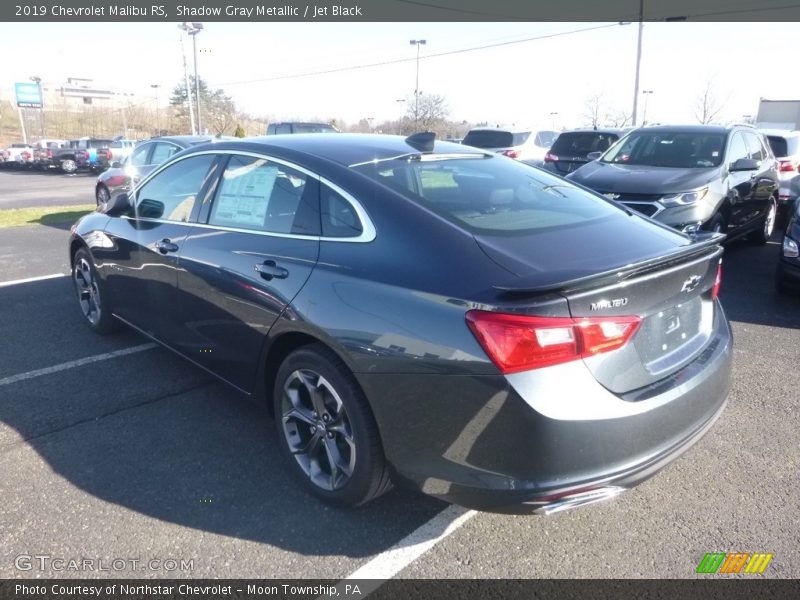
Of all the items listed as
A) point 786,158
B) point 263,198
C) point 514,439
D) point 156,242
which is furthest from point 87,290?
point 786,158

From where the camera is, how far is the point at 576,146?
1330 cm

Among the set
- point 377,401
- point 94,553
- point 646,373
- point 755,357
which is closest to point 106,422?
point 94,553

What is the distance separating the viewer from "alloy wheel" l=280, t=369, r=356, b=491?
112 inches

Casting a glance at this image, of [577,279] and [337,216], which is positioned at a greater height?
[337,216]

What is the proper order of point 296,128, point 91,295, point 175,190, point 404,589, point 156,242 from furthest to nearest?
point 296,128
point 91,295
point 175,190
point 156,242
point 404,589

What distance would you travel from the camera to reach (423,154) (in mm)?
3453

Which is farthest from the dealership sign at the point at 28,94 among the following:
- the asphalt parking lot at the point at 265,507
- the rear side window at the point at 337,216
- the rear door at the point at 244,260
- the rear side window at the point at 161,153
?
the rear side window at the point at 337,216

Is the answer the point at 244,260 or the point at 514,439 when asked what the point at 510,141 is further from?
the point at 514,439

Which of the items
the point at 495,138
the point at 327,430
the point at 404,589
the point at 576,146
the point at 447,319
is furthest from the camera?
the point at 495,138

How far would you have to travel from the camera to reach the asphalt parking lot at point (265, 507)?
262cm

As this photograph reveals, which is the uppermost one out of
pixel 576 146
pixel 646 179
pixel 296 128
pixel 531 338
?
pixel 296 128

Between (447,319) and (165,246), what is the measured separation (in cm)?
238

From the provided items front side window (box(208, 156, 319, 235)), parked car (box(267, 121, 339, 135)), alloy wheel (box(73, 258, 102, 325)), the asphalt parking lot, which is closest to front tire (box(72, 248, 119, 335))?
alloy wheel (box(73, 258, 102, 325))

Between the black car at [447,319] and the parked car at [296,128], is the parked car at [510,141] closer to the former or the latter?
the parked car at [296,128]
